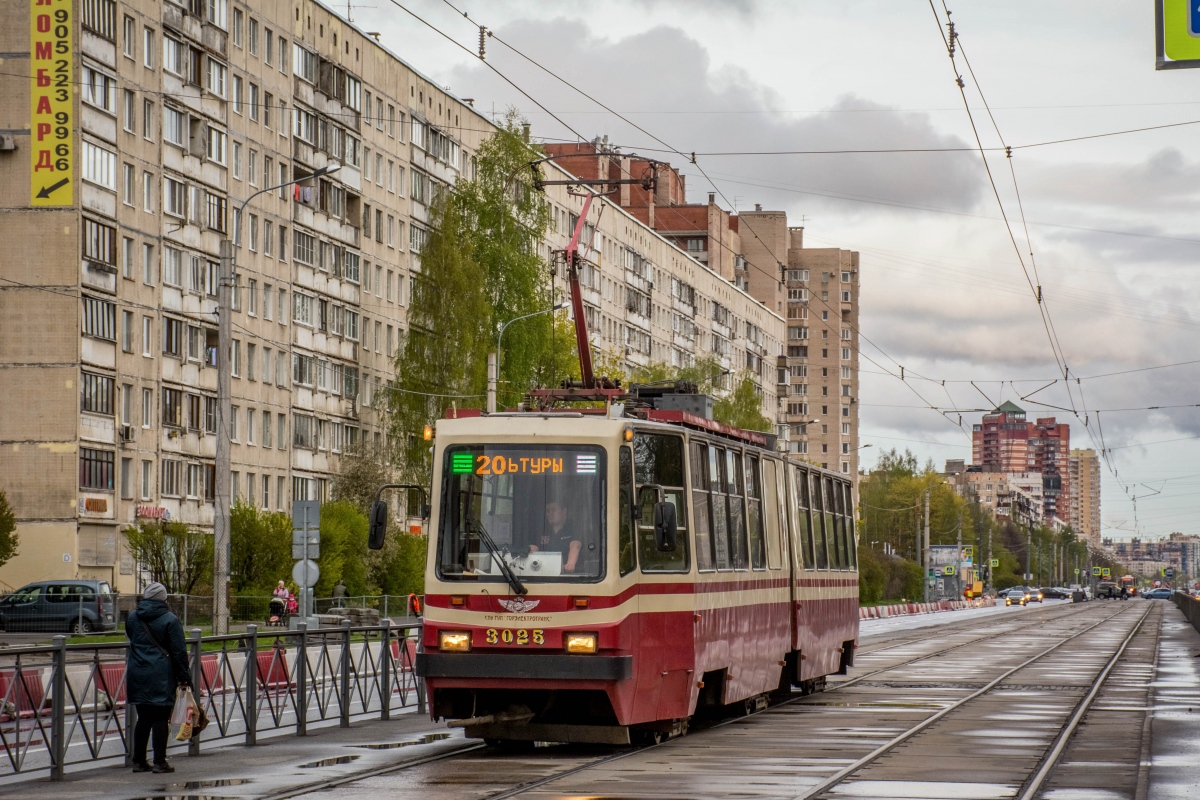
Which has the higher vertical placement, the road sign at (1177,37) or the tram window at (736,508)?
the road sign at (1177,37)

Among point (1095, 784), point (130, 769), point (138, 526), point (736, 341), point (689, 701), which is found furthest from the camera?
point (736, 341)

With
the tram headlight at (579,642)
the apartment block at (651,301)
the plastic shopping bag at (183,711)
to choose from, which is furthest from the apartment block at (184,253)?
the tram headlight at (579,642)

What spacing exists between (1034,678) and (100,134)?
120ft

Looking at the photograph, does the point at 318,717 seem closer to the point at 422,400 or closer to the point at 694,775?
the point at 694,775

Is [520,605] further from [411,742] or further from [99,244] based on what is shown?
[99,244]

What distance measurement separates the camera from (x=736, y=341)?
457 feet

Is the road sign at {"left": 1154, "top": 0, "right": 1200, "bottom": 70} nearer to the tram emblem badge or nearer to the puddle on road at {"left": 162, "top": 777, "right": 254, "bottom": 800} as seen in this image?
the tram emblem badge

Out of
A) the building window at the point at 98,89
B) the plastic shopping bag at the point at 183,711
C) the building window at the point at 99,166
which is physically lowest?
the plastic shopping bag at the point at 183,711

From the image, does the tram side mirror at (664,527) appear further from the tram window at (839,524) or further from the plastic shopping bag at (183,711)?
the tram window at (839,524)

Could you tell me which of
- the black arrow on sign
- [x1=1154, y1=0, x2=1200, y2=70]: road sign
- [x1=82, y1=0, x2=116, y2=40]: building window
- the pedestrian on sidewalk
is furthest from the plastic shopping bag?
[x1=82, y1=0, x2=116, y2=40]: building window

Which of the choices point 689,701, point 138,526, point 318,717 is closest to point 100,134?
point 138,526

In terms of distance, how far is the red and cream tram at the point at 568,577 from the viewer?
660 inches

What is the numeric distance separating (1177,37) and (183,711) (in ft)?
31.9

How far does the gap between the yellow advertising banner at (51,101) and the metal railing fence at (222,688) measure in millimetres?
33486
